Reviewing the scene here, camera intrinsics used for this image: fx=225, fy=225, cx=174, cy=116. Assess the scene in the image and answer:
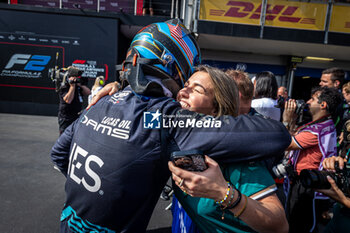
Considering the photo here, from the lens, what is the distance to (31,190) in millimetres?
3527

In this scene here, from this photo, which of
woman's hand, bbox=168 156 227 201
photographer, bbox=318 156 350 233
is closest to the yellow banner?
photographer, bbox=318 156 350 233

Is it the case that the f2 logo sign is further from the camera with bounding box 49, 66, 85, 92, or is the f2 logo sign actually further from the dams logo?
the dams logo

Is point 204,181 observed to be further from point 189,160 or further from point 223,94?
point 223,94

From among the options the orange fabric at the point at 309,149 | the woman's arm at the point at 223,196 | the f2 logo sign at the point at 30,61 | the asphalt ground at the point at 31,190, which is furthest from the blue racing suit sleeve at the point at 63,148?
the f2 logo sign at the point at 30,61

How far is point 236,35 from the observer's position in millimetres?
8320

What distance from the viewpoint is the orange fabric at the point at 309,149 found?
2.46 metres

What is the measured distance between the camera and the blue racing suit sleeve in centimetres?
129

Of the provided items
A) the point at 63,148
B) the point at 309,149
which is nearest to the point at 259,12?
the point at 309,149

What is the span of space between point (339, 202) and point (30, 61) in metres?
10.6

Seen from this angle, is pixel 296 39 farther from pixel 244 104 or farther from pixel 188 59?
pixel 188 59

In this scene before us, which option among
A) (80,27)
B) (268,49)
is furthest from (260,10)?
(80,27)

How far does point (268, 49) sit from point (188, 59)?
1001cm

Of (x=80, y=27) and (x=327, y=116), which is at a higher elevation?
(x=80, y=27)

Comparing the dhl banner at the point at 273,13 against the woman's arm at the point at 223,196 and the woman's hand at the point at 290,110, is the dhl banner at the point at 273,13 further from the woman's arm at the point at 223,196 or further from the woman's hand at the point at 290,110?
the woman's arm at the point at 223,196
